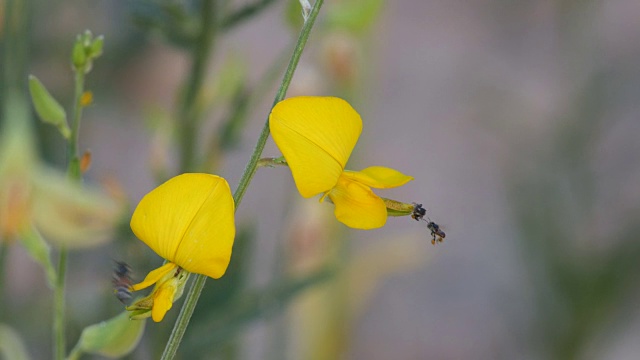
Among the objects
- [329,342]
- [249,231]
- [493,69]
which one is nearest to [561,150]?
[329,342]

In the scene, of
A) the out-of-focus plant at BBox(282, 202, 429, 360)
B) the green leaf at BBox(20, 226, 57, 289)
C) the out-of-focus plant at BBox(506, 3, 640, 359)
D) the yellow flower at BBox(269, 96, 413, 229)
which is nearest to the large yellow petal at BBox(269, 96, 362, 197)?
the yellow flower at BBox(269, 96, 413, 229)

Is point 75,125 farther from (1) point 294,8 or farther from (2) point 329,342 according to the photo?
(2) point 329,342

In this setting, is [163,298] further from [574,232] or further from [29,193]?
[574,232]

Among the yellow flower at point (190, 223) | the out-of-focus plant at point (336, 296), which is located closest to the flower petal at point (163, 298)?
the yellow flower at point (190, 223)

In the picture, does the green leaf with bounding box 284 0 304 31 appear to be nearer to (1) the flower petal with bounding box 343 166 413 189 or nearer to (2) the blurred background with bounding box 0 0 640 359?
(2) the blurred background with bounding box 0 0 640 359

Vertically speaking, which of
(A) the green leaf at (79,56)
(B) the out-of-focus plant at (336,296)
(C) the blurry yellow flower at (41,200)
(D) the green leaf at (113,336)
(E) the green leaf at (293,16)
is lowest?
(B) the out-of-focus plant at (336,296)

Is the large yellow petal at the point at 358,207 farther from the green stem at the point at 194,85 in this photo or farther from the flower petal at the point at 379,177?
the green stem at the point at 194,85
